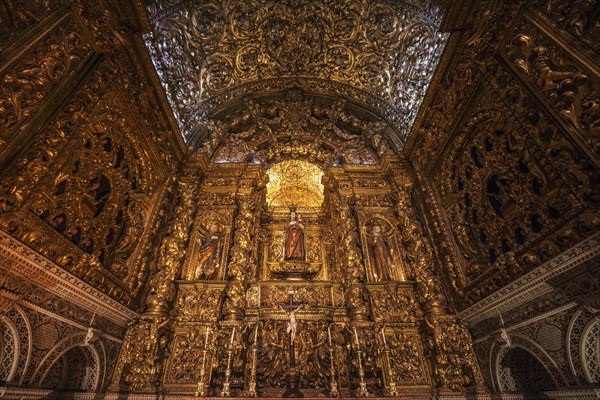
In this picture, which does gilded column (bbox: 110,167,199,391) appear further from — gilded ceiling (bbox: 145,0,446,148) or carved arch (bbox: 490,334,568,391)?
carved arch (bbox: 490,334,568,391)

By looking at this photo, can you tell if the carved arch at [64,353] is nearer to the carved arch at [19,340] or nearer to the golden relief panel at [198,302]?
the carved arch at [19,340]

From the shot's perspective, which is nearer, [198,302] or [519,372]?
[519,372]

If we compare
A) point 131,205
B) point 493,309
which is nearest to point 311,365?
point 493,309

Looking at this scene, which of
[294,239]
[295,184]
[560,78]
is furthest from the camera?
[295,184]

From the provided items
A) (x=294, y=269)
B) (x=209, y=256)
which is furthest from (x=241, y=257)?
(x=294, y=269)

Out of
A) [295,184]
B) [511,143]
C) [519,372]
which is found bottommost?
[519,372]

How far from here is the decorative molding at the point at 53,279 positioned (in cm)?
364

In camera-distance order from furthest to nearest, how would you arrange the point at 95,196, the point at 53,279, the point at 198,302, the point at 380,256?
the point at 380,256, the point at 198,302, the point at 95,196, the point at 53,279

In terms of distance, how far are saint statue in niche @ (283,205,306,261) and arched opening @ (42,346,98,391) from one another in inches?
176

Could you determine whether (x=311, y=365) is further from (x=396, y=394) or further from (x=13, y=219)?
(x=13, y=219)

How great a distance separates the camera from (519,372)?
517cm

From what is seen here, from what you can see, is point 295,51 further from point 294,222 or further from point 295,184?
point 294,222

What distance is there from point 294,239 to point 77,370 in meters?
5.18

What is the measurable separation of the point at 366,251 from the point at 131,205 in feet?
18.9
